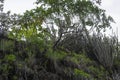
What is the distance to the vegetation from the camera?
10547 mm

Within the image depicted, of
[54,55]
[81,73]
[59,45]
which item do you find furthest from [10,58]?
[59,45]

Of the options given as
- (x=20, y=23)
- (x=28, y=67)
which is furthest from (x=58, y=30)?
(x=28, y=67)

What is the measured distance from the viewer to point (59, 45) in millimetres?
13758

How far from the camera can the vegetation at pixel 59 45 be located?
1055 centimetres

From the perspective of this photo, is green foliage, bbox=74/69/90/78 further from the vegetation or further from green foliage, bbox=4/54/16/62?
green foliage, bbox=4/54/16/62

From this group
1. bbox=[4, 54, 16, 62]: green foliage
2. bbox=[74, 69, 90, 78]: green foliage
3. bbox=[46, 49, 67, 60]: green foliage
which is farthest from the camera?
bbox=[46, 49, 67, 60]: green foliage

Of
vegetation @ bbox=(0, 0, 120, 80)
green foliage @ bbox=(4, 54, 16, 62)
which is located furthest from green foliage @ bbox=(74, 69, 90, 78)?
green foliage @ bbox=(4, 54, 16, 62)

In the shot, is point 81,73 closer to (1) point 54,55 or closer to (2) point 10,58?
(1) point 54,55

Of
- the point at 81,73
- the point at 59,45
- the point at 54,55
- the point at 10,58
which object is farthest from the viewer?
the point at 59,45

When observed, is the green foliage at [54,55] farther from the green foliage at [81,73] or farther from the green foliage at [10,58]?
the green foliage at [10,58]

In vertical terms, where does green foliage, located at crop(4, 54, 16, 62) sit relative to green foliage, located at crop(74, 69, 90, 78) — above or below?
above

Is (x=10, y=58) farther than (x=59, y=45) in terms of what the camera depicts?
No

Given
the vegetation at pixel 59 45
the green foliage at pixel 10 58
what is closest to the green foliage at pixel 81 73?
the vegetation at pixel 59 45

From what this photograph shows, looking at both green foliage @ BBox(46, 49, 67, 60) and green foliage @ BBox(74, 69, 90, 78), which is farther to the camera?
green foliage @ BBox(46, 49, 67, 60)
